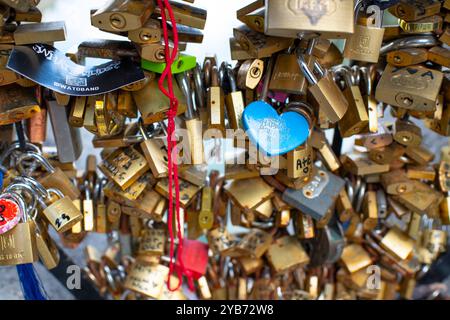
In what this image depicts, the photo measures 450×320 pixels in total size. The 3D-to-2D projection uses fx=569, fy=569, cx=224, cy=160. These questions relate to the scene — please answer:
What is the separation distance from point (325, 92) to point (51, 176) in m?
0.61

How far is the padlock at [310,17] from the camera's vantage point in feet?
3.03

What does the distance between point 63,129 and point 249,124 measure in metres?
0.44

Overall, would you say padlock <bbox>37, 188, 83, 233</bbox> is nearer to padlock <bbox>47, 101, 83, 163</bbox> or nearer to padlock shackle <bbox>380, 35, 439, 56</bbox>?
padlock <bbox>47, 101, 83, 163</bbox>

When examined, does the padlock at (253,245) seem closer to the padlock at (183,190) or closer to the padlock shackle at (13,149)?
the padlock at (183,190)

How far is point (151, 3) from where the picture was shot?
1.04 m

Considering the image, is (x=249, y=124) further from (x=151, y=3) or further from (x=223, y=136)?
(x=151, y=3)

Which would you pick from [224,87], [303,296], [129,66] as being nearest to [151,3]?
[129,66]

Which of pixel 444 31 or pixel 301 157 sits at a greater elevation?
pixel 444 31

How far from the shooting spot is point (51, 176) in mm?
1244

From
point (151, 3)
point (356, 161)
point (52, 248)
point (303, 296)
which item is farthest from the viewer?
point (303, 296)

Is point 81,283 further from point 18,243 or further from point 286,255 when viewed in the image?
point 286,255

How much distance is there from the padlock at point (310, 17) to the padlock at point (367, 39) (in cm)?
16

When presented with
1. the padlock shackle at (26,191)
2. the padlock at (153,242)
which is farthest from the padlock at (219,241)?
the padlock shackle at (26,191)

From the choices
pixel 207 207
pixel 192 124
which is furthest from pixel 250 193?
pixel 192 124
